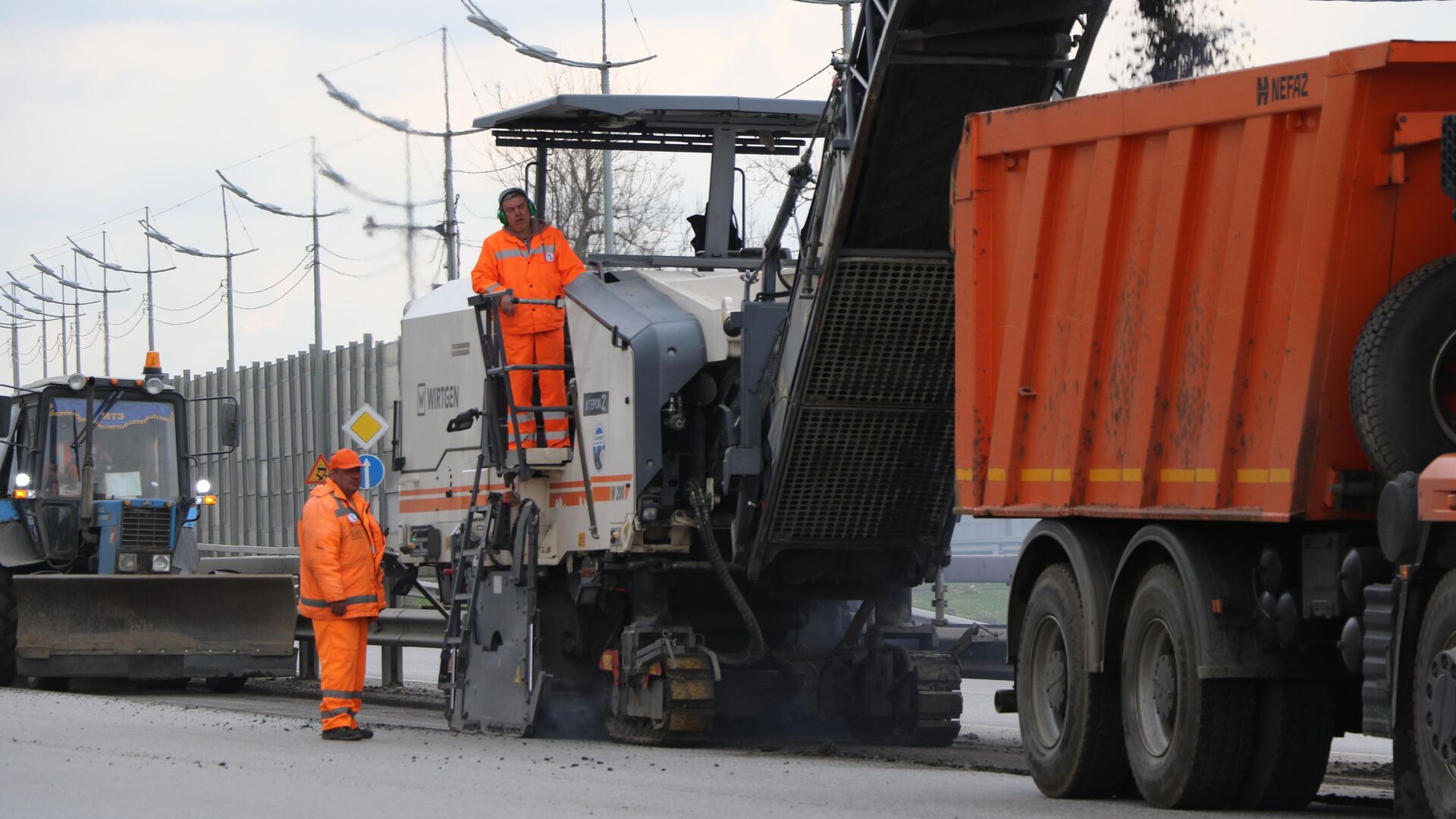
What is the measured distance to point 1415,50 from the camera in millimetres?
7008

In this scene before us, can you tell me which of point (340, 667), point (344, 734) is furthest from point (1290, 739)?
point (340, 667)

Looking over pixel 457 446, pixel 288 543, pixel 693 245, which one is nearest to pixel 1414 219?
pixel 693 245

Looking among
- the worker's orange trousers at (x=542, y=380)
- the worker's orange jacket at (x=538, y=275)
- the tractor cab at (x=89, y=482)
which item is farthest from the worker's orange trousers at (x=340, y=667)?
the tractor cab at (x=89, y=482)

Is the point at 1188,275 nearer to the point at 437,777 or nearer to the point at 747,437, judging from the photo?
the point at 437,777

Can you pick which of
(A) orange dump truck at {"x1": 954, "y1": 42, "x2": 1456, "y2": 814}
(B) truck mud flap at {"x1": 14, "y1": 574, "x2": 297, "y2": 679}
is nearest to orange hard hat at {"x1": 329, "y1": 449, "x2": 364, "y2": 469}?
(A) orange dump truck at {"x1": 954, "y1": 42, "x2": 1456, "y2": 814}

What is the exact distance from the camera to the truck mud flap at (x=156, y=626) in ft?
53.7

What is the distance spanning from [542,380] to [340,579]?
6.05 ft

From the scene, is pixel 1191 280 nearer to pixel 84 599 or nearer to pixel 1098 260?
pixel 1098 260

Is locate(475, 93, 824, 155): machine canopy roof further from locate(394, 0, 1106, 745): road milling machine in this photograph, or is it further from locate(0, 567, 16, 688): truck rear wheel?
locate(0, 567, 16, 688): truck rear wheel

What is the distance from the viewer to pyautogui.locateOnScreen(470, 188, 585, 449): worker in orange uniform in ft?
42.4

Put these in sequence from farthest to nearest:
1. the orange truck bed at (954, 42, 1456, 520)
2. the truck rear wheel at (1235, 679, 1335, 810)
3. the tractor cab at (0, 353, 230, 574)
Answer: the tractor cab at (0, 353, 230, 574), the truck rear wheel at (1235, 679, 1335, 810), the orange truck bed at (954, 42, 1456, 520)

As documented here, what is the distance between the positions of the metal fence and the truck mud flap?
14.0 metres

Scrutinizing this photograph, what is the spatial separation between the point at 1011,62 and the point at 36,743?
231 inches

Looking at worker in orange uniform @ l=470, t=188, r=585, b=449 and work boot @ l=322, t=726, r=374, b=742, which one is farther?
worker in orange uniform @ l=470, t=188, r=585, b=449
